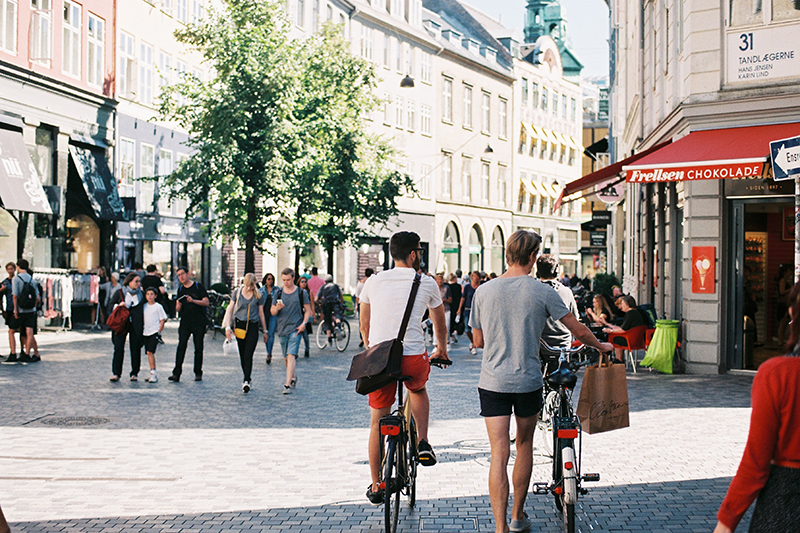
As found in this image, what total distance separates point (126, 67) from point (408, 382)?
26.7 m

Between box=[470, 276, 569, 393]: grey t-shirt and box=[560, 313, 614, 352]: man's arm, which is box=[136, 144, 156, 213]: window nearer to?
box=[560, 313, 614, 352]: man's arm

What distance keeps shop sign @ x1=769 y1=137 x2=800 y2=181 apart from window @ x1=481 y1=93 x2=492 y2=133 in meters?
54.3

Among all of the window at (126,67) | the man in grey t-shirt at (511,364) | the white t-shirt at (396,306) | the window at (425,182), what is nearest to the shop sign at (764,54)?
the white t-shirt at (396,306)

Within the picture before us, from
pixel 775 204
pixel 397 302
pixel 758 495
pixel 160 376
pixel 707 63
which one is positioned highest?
pixel 707 63

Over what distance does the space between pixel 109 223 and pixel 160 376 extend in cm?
1443

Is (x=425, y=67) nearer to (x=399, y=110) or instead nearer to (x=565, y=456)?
(x=399, y=110)

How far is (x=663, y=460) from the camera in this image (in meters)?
8.53

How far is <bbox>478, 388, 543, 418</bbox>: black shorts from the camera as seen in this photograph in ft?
18.4

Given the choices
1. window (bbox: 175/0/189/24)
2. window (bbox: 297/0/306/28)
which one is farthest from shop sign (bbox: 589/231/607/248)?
window (bbox: 175/0/189/24)

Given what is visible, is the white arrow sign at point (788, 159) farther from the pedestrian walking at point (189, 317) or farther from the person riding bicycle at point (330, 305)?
the person riding bicycle at point (330, 305)

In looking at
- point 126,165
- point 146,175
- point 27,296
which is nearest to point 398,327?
point 27,296

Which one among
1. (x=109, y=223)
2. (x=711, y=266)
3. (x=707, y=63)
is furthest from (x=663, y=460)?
(x=109, y=223)

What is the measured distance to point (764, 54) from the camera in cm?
1479

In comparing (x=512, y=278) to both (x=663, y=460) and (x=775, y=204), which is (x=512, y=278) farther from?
(x=775, y=204)
